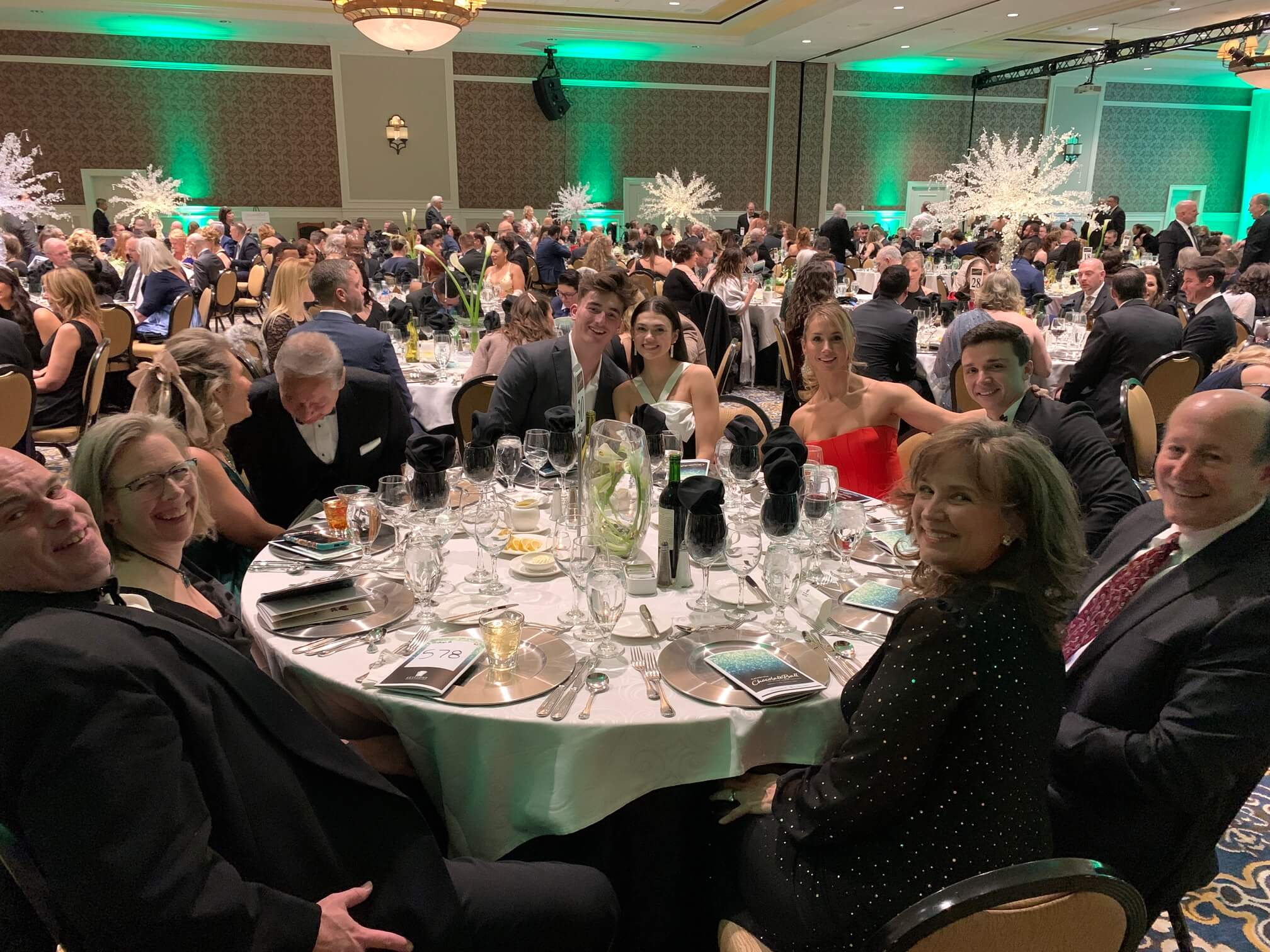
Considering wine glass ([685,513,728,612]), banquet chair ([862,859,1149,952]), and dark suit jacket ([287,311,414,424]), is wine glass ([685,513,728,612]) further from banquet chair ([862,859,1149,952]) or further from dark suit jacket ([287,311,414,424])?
dark suit jacket ([287,311,414,424])

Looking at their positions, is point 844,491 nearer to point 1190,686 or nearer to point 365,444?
point 1190,686

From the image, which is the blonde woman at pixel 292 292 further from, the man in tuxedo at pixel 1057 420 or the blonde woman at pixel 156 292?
the man in tuxedo at pixel 1057 420

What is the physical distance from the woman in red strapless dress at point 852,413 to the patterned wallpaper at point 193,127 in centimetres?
1497

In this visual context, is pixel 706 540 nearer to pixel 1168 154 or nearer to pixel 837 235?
pixel 837 235

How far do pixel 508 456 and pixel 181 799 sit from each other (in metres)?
1.57

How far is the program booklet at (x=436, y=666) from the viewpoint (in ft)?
5.46

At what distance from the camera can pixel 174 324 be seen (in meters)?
7.14

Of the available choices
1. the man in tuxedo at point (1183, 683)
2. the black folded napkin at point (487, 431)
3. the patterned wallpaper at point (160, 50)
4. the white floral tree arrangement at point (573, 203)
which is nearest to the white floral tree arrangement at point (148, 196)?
the patterned wallpaper at point (160, 50)

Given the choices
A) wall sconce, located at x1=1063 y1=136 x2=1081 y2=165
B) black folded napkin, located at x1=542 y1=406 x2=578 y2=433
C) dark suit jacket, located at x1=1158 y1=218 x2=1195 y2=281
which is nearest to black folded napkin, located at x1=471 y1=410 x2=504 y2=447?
black folded napkin, located at x1=542 y1=406 x2=578 y2=433

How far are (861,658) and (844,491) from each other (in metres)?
1.14

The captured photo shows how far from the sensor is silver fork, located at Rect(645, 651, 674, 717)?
1.61 m

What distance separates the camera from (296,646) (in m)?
1.81

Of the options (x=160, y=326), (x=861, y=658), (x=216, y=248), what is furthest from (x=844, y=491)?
(x=216, y=248)

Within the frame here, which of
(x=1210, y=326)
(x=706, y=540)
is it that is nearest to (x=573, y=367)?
(x=706, y=540)
